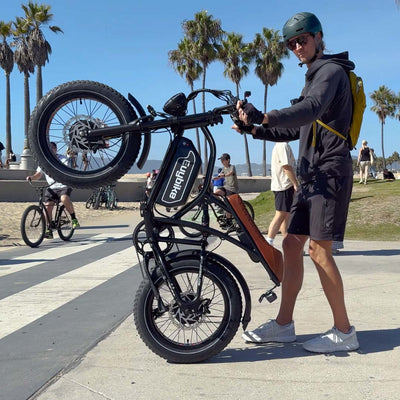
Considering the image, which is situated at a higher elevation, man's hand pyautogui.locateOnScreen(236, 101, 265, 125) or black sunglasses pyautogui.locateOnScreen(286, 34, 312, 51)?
black sunglasses pyautogui.locateOnScreen(286, 34, 312, 51)

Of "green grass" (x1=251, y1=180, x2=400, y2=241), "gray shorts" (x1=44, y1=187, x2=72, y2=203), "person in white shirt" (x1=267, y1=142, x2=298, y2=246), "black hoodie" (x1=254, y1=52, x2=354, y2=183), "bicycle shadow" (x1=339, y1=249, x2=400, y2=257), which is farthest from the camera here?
"green grass" (x1=251, y1=180, x2=400, y2=241)

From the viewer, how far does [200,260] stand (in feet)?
9.81

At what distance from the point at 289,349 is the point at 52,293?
8.71 feet

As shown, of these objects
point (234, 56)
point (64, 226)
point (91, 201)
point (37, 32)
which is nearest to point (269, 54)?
point (234, 56)

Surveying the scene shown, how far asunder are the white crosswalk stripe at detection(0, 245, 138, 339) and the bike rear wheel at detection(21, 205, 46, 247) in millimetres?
2194

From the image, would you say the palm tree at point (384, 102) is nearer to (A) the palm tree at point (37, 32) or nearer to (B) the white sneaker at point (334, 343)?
(A) the palm tree at point (37, 32)

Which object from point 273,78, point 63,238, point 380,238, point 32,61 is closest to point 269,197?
point 380,238

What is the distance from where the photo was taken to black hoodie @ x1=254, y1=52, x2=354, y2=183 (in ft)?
9.15

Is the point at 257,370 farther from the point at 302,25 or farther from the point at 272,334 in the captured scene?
the point at 302,25

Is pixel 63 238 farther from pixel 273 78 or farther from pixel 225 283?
pixel 273 78

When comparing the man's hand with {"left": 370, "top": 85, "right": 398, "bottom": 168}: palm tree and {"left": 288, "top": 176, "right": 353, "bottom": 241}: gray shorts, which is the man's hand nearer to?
{"left": 288, "top": 176, "right": 353, "bottom": 241}: gray shorts

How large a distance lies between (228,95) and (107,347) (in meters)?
1.76

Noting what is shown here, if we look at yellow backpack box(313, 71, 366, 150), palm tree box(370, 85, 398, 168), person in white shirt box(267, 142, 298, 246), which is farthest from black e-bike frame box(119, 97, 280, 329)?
palm tree box(370, 85, 398, 168)

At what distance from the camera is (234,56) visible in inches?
1890
